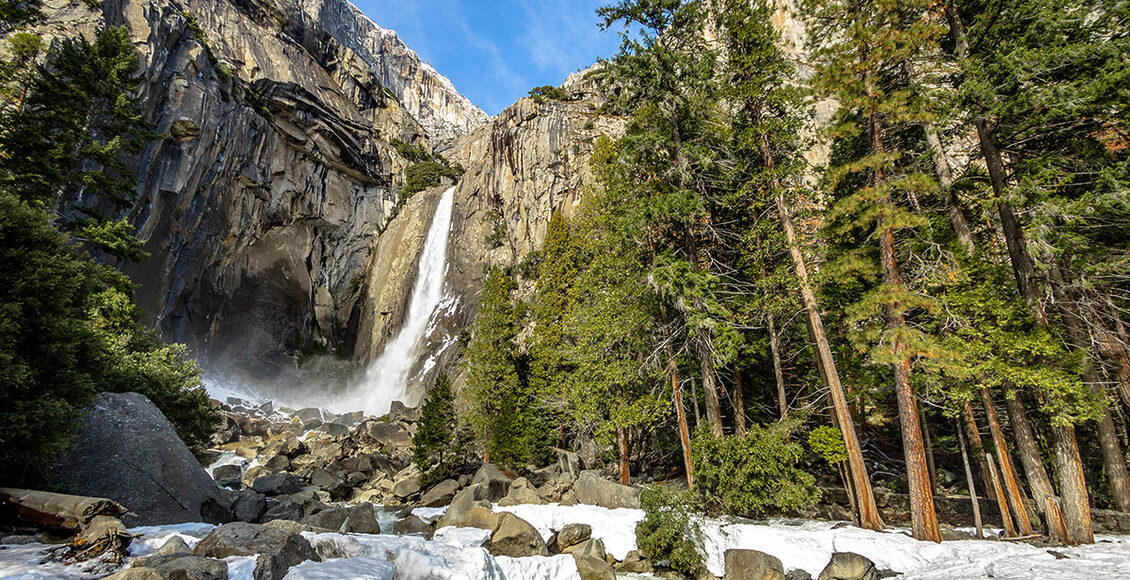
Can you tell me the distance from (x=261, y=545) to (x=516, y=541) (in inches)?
205

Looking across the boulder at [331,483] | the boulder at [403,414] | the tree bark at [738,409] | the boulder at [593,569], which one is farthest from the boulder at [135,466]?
the boulder at [403,414]

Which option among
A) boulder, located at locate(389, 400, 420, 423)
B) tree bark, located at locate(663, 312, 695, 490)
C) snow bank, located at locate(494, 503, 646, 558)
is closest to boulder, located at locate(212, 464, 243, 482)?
boulder, located at locate(389, 400, 420, 423)

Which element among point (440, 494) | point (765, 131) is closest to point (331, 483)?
point (440, 494)

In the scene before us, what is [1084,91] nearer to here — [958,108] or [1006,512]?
[958,108]

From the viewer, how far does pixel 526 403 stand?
2142 cm

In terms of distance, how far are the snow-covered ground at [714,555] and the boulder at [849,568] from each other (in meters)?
0.49

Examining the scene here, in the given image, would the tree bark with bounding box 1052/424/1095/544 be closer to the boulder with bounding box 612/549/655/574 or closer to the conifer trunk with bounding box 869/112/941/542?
the conifer trunk with bounding box 869/112/941/542

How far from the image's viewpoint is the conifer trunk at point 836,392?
9.99 meters

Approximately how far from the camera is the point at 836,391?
1074 centimetres

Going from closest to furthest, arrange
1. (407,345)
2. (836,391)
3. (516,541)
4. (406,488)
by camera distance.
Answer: (516,541)
(836,391)
(406,488)
(407,345)

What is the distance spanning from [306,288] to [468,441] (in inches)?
1250

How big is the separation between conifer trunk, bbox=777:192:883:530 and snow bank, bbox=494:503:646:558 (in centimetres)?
501

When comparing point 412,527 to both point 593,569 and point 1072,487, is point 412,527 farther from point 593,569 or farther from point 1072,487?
point 1072,487

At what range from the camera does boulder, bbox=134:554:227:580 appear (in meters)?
4.57
